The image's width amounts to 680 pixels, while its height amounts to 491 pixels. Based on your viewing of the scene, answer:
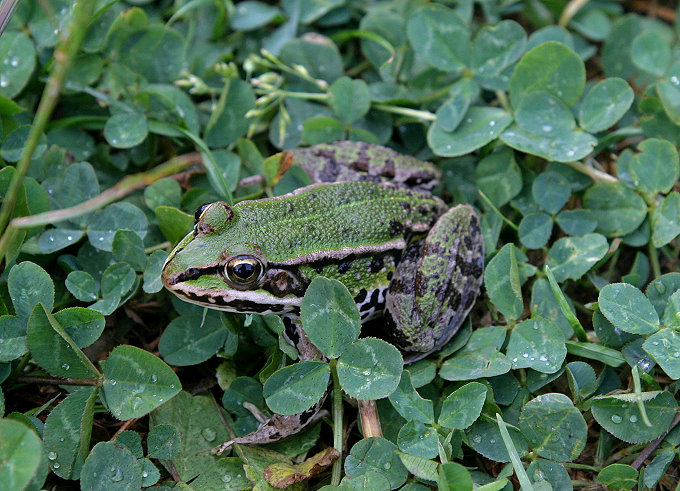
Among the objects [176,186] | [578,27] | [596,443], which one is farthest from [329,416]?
[578,27]

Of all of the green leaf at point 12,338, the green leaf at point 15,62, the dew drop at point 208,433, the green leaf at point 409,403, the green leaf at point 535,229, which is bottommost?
the dew drop at point 208,433

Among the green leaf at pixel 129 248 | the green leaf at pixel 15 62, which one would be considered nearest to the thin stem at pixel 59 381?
the green leaf at pixel 129 248

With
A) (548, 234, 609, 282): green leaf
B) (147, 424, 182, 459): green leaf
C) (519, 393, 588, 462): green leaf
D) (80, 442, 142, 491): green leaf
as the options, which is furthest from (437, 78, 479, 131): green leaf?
(80, 442, 142, 491): green leaf

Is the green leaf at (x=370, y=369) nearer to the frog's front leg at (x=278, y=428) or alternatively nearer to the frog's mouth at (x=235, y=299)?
the frog's front leg at (x=278, y=428)

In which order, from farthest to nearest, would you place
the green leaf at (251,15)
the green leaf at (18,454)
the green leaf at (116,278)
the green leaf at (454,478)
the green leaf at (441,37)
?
the green leaf at (251,15) < the green leaf at (441,37) < the green leaf at (116,278) < the green leaf at (454,478) < the green leaf at (18,454)

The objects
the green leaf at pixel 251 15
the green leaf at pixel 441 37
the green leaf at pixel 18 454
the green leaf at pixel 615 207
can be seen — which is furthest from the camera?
the green leaf at pixel 251 15

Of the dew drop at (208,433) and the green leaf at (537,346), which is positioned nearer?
the green leaf at (537,346)

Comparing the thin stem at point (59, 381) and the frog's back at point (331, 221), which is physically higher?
the frog's back at point (331, 221)
